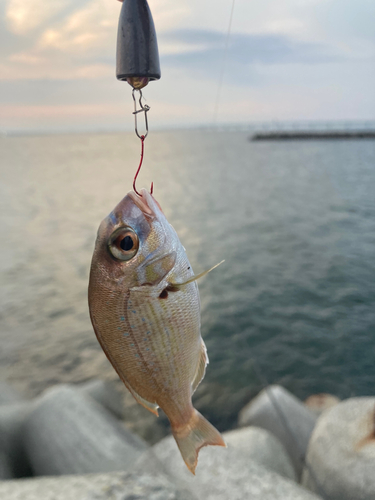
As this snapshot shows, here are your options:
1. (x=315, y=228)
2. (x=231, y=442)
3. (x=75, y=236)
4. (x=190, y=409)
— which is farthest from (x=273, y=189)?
(x=190, y=409)

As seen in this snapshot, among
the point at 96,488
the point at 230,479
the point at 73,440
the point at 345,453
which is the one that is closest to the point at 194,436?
the point at 96,488

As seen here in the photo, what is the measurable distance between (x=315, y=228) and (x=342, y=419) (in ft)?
66.3

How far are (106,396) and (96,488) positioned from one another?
18.0ft

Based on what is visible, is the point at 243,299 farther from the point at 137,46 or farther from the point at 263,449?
the point at 137,46

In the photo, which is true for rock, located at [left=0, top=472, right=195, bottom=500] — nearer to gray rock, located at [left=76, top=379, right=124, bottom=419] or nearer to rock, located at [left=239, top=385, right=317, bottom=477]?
rock, located at [left=239, top=385, right=317, bottom=477]

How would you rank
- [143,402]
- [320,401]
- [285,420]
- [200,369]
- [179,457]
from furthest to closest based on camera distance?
1. [320,401]
2. [285,420]
3. [179,457]
4. [200,369]
5. [143,402]

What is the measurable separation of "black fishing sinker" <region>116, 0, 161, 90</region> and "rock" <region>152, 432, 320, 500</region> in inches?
168

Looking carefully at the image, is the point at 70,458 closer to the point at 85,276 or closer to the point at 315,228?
the point at 85,276

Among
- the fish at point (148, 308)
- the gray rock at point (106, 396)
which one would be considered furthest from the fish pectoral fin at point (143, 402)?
the gray rock at point (106, 396)

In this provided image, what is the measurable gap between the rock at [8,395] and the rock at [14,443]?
2.81 meters

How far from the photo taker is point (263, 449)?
6027 millimetres

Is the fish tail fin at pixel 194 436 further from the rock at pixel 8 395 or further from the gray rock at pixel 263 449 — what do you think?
the rock at pixel 8 395

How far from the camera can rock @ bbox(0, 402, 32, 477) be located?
635 centimetres

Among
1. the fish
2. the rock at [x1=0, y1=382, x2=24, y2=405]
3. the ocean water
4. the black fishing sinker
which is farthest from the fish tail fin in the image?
the rock at [x1=0, y1=382, x2=24, y2=405]
